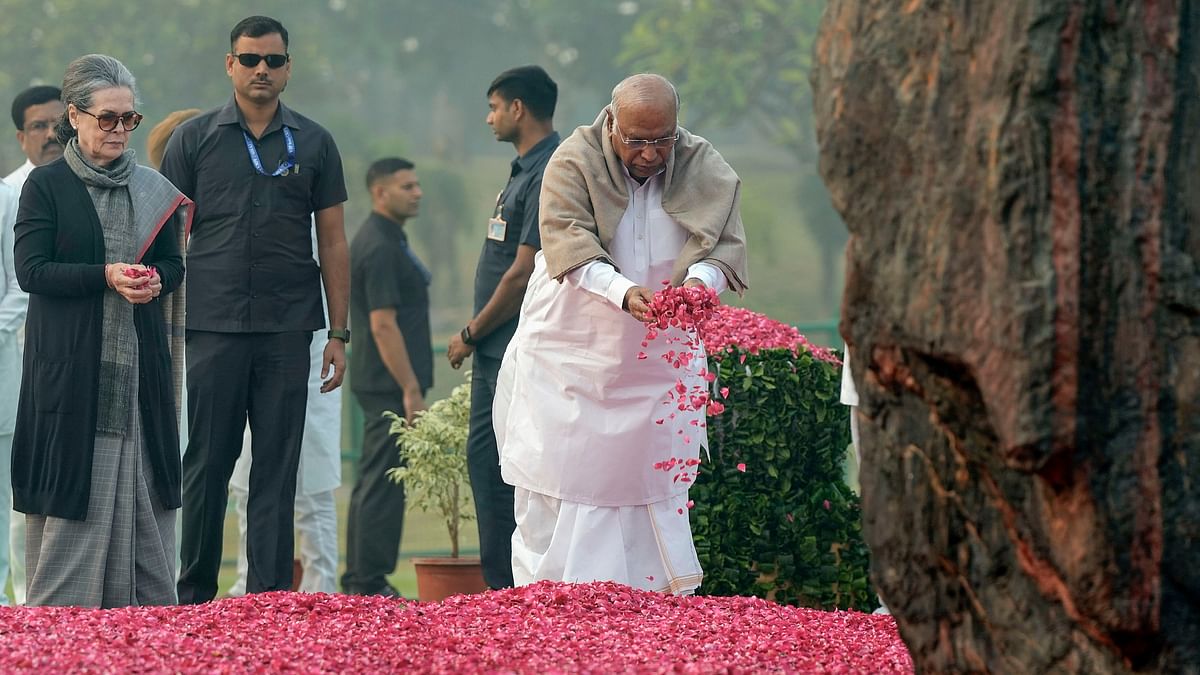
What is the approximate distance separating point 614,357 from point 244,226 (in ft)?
5.73

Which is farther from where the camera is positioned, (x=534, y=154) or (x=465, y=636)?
(x=534, y=154)

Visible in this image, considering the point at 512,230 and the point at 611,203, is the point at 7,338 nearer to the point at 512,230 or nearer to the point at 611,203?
the point at 512,230

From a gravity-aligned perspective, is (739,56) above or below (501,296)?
above

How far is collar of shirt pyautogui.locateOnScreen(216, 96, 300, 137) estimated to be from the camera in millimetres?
6992

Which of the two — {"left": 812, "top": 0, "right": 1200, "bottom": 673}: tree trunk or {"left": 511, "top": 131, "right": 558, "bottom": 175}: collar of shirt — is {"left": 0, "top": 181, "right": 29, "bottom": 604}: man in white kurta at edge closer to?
{"left": 511, "top": 131, "right": 558, "bottom": 175}: collar of shirt

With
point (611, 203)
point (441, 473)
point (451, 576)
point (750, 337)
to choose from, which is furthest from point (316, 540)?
point (611, 203)

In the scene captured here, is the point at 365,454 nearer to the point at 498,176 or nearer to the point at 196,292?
the point at 196,292

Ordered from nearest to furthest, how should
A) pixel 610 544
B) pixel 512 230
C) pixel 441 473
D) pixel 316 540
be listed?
pixel 610 544 → pixel 512 230 → pixel 441 473 → pixel 316 540

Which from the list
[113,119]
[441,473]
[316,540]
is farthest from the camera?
[316,540]

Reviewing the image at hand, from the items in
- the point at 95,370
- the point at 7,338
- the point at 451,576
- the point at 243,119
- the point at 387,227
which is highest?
the point at 243,119

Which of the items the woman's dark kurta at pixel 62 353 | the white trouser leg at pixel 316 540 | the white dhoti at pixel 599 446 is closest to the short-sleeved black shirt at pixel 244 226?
the woman's dark kurta at pixel 62 353

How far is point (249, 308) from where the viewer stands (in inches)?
270

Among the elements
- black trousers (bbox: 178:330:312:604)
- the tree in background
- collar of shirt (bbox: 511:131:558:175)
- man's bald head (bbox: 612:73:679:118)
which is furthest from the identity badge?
the tree in background

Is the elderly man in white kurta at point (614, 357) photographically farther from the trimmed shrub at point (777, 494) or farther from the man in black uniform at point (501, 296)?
the man in black uniform at point (501, 296)
